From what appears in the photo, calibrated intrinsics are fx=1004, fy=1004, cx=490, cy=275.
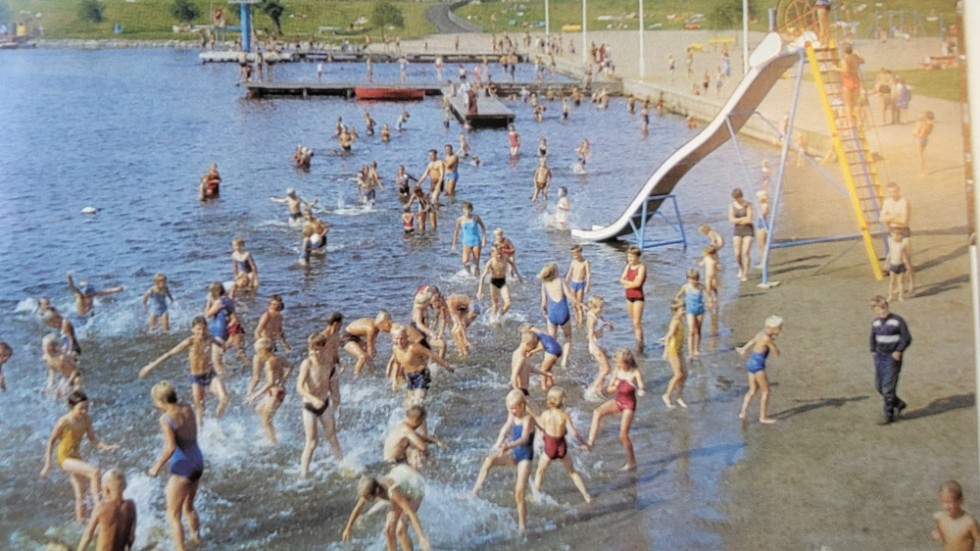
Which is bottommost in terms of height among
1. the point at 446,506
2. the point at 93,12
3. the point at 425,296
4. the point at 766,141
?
the point at 446,506

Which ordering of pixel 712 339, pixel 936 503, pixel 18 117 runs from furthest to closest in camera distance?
pixel 18 117, pixel 712 339, pixel 936 503

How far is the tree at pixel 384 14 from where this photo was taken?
80000mm

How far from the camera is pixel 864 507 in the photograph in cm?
941

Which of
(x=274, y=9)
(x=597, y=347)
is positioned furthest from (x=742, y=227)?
(x=274, y=9)

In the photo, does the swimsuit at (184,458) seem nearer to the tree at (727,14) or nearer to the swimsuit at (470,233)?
the swimsuit at (470,233)

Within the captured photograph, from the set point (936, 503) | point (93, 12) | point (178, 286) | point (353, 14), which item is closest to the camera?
point (936, 503)

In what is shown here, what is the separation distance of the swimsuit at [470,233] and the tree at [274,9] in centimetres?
5295

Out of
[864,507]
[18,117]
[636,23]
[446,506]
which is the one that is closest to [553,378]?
[446,506]

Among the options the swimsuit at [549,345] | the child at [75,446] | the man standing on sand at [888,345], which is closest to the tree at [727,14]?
the swimsuit at [549,345]

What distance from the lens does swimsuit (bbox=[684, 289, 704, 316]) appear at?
44.3ft

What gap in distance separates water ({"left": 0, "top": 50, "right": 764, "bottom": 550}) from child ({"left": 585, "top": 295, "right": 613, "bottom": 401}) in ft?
0.94

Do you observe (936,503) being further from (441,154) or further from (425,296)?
(441,154)

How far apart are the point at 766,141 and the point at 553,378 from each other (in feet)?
80.1

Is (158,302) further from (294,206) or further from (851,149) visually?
(851,149)
